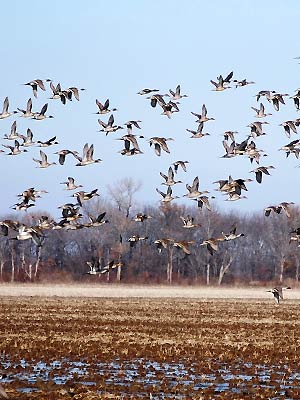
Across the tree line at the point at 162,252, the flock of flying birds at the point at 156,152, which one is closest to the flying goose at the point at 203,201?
the flock of flying birds at the point at 156,152

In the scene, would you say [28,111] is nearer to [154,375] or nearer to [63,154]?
[63,154]

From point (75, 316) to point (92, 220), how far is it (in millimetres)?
9500

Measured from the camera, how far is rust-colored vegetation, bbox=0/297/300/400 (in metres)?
17.3

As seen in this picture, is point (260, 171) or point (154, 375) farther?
point (260, 171)

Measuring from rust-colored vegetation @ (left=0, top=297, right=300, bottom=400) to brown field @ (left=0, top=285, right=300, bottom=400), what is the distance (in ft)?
0.07

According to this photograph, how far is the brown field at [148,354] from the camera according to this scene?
682 inches

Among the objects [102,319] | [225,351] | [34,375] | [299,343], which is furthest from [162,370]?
[102,319]

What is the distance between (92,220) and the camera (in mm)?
28922

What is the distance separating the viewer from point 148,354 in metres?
23.4

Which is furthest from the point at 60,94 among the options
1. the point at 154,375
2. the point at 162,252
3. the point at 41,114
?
the point at 162,252

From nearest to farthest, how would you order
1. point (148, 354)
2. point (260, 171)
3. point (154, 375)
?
point (154, 375) → point (148, 354) → point (260, 171)

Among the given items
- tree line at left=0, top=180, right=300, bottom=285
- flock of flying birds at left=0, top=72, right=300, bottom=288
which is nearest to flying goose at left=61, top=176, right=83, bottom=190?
flock of flying birds at left=0, top=72, right=300, bottom=288

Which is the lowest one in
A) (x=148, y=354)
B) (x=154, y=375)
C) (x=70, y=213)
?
(x=154, y=375)

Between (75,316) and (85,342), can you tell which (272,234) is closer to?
(75,316)
